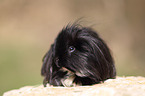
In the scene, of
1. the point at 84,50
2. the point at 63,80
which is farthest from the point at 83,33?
the point at 63,80

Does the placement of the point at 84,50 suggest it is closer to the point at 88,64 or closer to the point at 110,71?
the point at 88,64

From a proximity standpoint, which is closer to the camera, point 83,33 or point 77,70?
point 77,70

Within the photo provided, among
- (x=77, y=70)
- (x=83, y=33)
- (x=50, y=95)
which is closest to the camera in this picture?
(x=50, y=95)

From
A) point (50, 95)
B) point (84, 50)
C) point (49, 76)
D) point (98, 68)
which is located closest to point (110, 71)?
point (98, 68)

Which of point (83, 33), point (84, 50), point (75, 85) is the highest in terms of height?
point (83, 33)

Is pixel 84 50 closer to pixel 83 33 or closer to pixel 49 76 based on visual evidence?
pixel 83 33

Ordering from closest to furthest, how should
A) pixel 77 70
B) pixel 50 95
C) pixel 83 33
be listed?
pixel 50 95 < pixel 77 70 < pixel 83 33

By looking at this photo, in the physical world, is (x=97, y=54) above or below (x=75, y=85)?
above
